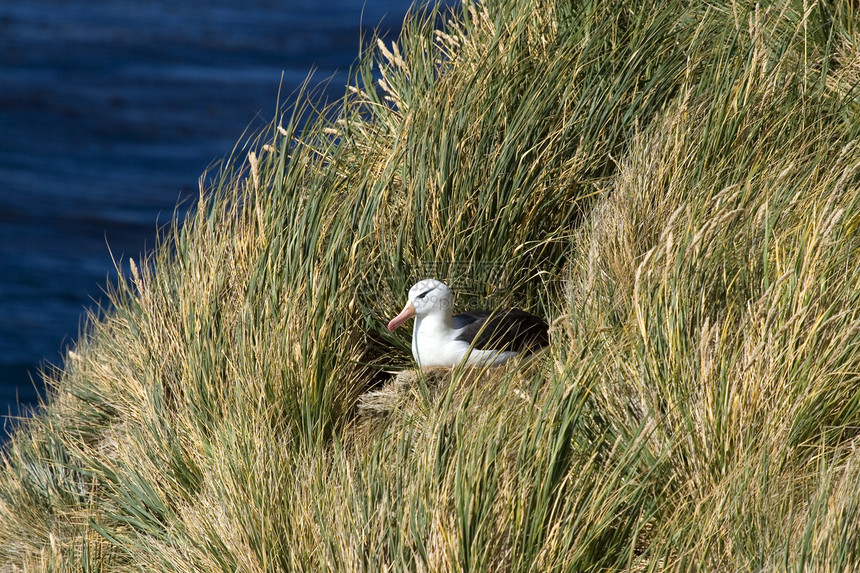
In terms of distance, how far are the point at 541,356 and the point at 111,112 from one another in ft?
64.6

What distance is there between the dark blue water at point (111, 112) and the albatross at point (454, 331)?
36.2ft

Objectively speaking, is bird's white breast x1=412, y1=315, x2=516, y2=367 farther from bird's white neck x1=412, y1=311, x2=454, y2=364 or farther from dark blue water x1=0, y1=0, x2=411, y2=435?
dark blue water x1=0, y1=0, x2=411, y2=435

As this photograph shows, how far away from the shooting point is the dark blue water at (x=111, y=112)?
635 inches

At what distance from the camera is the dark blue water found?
1612 cm

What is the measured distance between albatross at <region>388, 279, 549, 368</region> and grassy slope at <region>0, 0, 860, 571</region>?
5.5 inches

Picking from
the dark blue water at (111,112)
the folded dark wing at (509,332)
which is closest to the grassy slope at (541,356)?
the folded dark wing at (509,332)

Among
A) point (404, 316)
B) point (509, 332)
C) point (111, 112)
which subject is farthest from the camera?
point (111, 112)

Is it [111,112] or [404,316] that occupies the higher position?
[111,112]

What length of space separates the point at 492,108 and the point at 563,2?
0.95 m

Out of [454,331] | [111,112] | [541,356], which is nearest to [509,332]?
[454,331]

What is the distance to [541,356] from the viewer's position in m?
3.43

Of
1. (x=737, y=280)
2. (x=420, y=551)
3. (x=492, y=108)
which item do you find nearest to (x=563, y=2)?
(x=492, y=108)

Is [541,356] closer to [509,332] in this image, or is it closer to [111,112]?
[509,332]

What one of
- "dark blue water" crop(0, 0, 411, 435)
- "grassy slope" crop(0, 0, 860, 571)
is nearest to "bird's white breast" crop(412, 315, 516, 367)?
"grassy slope" crop(0, 0, 860, 571)
